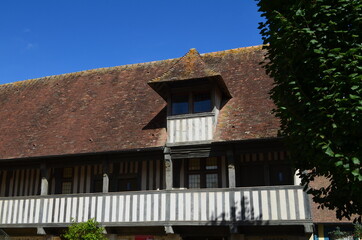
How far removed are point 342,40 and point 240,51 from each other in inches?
409

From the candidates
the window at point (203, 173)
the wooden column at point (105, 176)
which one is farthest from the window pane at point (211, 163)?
the wooden column at point (105, 176)

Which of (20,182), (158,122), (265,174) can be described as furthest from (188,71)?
(20,182)

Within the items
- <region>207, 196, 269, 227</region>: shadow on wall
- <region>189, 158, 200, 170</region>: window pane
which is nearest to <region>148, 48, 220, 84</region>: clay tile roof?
<region>189, 158, 200, 170</region>: window pane

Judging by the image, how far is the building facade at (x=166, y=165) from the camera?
1286 centimetres

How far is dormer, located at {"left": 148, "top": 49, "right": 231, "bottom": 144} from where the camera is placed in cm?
1366

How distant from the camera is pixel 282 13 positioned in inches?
352

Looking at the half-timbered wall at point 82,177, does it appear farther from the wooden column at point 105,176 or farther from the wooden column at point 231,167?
the wooden column at point 231,167

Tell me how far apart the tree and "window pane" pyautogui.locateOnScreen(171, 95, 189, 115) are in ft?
18.8

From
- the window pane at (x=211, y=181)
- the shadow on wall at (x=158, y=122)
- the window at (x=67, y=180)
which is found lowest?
the window pane at (x=211, y=181)

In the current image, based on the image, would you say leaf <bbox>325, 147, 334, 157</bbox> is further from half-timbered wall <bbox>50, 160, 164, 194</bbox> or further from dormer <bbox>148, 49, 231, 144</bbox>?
half-timbered wall <bbox>50, 160, 164, 194</bbox>

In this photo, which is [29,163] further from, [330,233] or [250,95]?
[330,233]

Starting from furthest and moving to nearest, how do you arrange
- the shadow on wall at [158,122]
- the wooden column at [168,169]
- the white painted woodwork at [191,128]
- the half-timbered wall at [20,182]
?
1. the half-timbered wall at [20,182]
2. the shadow on wall at [158,122]
3. the white painted woodwork at [191,128]
4. the wooden column at [168,169]

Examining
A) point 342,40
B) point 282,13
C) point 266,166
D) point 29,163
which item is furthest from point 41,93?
point 342,40

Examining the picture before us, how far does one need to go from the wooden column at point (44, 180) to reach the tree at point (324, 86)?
31.1 ft
